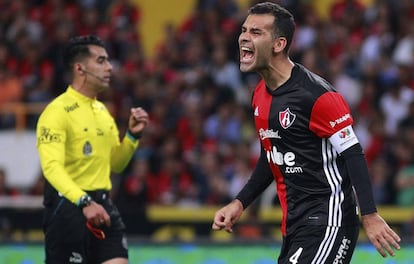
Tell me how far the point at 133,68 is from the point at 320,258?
464 inches

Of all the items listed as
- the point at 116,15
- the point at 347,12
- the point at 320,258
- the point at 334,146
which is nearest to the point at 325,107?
the point at 334,146

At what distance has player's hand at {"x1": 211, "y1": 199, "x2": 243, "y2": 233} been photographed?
732 cm

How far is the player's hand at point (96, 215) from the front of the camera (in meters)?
8.09

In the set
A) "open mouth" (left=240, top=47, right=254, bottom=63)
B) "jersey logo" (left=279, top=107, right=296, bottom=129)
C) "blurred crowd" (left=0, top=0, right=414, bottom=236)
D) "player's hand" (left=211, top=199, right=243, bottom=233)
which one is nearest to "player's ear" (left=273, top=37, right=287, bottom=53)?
"open mouth" (left=240, top=47, right=254, bottom=63)

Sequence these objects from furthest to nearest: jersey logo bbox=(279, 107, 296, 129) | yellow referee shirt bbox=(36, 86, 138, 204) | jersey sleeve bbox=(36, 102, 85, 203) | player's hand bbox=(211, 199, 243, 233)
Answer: yellow referee shirt bbox=(36, 86, 138, 204)
jersey sleeve bbox=(36, 102, 85, 203)
player's hand bbox=(211, 199, 243, 233)
jersey logo bbox=(279, 107, 296, 129)

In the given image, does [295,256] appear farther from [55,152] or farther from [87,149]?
[87,149]

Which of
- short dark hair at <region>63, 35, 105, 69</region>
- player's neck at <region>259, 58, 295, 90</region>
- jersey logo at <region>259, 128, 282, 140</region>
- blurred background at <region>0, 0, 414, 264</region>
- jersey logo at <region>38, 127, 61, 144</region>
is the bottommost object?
blurred background at <region>0, 0, 414, 264</region>

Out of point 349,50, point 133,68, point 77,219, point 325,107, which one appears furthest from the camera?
point 133,68

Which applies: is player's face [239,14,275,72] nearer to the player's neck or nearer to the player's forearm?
the player's neck

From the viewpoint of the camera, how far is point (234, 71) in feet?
56.0

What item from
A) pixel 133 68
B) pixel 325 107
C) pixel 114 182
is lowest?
pixel 114 182

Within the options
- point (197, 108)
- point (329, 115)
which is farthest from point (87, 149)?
point (197, 108)

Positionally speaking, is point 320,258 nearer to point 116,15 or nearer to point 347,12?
point 347,12

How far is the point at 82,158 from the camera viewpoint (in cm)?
873
